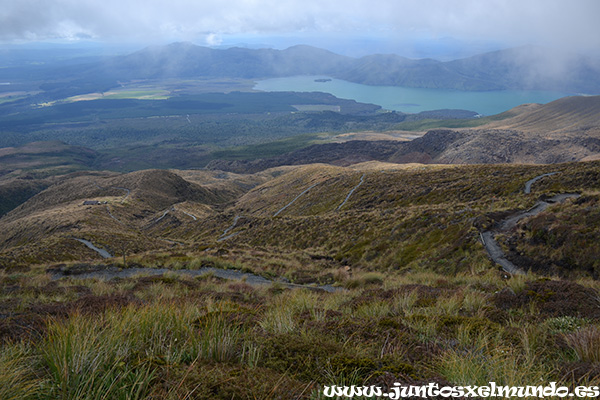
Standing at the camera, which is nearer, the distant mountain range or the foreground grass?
the foreground grass

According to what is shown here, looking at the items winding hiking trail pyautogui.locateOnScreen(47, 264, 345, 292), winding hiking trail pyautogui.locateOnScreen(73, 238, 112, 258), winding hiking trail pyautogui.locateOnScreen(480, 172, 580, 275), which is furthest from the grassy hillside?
winding hiking trail pyautogui.locateOnScreen(73, 238, 112, 258)

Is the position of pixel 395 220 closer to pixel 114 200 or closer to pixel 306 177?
pixel 306 177

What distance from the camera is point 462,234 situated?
1842cm

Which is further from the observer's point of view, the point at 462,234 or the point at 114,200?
the point at 114,200

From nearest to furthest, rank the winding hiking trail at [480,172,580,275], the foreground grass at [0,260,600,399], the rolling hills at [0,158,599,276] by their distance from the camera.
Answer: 1. the foreground grass at [0,260,600,399]
2. the winding hiking trail at [480,172,580,275]
3. the rolling hills at [0,158,599,276]

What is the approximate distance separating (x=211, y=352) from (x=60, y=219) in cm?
5985

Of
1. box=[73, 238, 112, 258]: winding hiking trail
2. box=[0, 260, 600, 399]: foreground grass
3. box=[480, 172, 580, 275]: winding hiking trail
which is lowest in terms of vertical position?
box=[73, 238, 112, 258]: winding hiking trail

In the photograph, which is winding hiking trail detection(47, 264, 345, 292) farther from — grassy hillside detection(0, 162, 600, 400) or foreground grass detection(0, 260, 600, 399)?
foreground grass detection(0, 260, 600, 399)

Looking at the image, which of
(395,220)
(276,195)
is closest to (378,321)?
(395,220)

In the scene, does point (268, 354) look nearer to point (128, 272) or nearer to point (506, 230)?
point (128, 272)

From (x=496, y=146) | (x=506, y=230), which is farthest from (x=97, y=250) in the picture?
(x=496, y=146)

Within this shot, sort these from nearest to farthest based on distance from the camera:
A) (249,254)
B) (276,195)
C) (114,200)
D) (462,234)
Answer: (462,234) < (249,254) < (276,195) < (114,200)

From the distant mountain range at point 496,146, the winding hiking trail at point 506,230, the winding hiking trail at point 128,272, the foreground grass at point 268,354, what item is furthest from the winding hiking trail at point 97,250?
the distant mountain range at point 496,146

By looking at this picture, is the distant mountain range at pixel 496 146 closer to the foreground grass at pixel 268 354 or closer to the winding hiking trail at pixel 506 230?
the winding hiking trail at pixel 506 230
